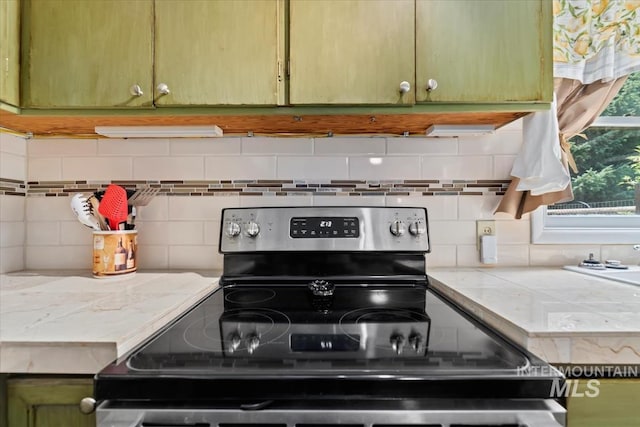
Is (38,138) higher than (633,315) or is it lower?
higher

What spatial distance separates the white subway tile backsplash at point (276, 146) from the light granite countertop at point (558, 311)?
0.66m

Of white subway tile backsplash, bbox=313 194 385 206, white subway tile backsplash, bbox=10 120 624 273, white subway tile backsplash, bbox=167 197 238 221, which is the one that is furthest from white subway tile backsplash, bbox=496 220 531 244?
white subway tile backsplash, bbox=167 197 238 221

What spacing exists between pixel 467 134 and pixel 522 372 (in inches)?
37.1

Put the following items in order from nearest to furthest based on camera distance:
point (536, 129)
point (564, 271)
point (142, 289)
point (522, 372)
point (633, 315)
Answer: point (522, 372) → point (633, 315) → point (142, 289) → point (536, 129) → point (564, 271)

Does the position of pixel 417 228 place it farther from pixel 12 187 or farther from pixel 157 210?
pixel 12 187

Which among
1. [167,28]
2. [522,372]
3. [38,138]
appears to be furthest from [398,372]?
[38,138]

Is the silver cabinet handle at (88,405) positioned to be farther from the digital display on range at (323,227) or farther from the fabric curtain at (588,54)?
the fabric curtain at (588,54)

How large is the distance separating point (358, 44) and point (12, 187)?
1337mm

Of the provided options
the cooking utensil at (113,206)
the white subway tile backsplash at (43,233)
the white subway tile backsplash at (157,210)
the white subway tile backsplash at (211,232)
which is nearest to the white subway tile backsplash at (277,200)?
the white subway tile backsplash at (211,232)

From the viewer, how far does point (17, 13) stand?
1.12 m

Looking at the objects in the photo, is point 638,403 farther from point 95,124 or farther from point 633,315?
point 95,124

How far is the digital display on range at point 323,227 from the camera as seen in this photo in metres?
1.28

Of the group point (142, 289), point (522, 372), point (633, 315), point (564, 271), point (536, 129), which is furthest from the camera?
point (564, 271)

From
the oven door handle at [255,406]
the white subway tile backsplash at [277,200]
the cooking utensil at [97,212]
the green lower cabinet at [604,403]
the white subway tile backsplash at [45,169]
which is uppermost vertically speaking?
the white subway tile backsplash at [45,169]
